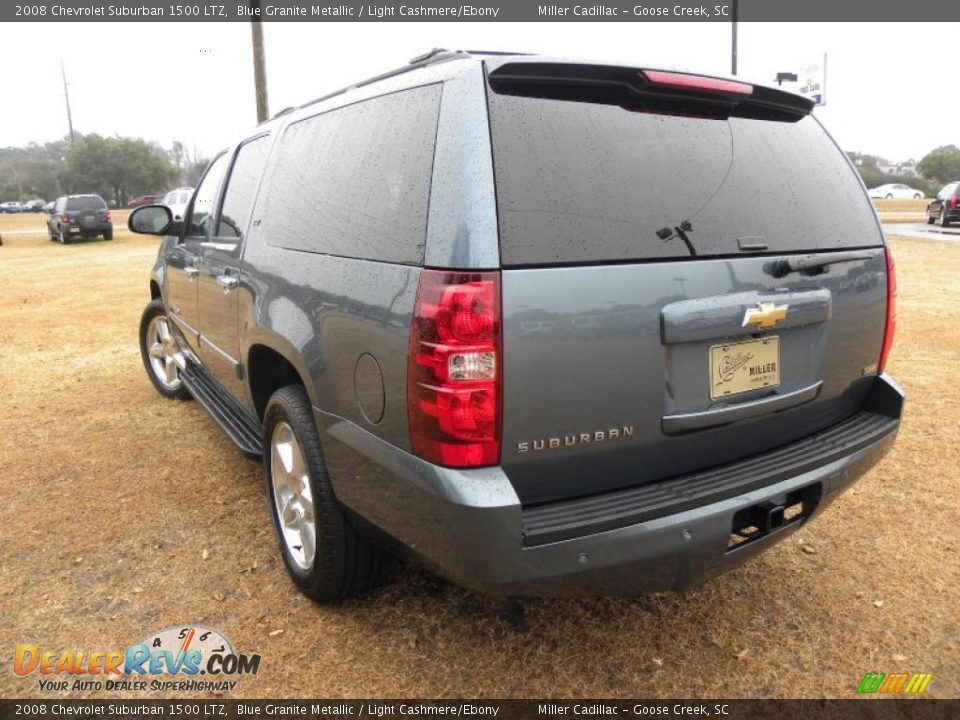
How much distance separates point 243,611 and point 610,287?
74.1 inches

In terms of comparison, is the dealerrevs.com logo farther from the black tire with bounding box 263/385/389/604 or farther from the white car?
the white car

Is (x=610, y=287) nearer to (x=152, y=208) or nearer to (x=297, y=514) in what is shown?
(x=297, y=514)

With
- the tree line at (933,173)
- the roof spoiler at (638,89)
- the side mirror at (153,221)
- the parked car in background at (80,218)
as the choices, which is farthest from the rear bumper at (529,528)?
the tree line at (933,173)

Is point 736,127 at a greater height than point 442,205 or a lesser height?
greater

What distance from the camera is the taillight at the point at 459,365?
1758 millimetres

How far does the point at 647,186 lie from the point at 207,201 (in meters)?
3.01

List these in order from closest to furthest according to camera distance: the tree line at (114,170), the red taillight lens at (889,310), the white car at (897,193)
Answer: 1. the red taillight lens at (889,310)
2. the white car at (897,193)
3. the tree line at (114,170)

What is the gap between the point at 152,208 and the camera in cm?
444

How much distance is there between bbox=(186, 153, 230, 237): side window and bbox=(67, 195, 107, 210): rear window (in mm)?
23310

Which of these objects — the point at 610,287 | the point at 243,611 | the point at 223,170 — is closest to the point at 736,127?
the point at 610,287

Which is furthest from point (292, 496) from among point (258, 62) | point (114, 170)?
point (114, 170)

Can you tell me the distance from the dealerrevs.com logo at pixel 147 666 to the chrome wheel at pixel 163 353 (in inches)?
109

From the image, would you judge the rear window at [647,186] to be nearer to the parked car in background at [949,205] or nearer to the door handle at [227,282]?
the door handle at [227,282]

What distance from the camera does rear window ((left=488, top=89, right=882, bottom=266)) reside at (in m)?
A: 1.86
